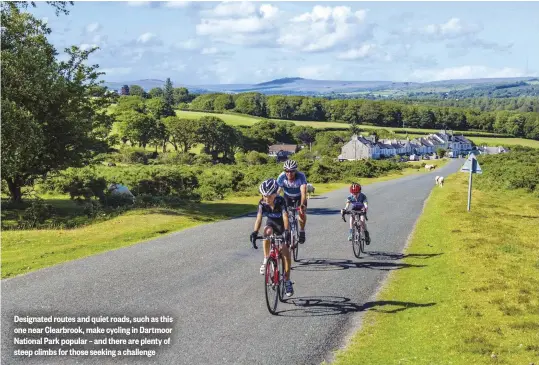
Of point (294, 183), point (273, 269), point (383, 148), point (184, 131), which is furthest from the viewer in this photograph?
point (383, 148)

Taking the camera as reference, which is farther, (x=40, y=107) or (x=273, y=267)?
(x=40, y=107)

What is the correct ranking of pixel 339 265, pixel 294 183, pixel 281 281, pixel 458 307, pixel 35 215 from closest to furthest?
pixel 281 281 → pixel 458 307 → pixel 294 183 → pixel 339 265 → pixel 35 215

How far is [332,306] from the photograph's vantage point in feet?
40.7

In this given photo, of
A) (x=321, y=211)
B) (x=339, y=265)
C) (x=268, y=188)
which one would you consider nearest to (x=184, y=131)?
(x=321, y=211)

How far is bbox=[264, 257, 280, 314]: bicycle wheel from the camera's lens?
37.4ft

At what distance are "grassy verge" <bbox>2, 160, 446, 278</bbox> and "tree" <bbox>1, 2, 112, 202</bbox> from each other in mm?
5299

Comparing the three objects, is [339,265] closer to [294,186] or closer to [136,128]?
[294,186]

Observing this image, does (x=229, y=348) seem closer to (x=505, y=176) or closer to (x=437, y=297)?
(x=437, y=297)

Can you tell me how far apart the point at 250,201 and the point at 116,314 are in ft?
84.7

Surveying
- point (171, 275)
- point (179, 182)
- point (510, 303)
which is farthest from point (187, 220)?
point (179, 182)

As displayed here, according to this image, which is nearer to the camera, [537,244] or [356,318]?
[356,318]

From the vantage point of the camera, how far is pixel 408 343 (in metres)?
10.2

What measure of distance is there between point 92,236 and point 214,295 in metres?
10.2

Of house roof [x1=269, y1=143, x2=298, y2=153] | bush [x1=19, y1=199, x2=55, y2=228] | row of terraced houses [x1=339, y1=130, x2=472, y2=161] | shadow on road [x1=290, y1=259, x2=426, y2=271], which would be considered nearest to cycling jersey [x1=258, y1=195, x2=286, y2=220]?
shadow on road [x1=290, y1=259, x2=426, y2=271]
